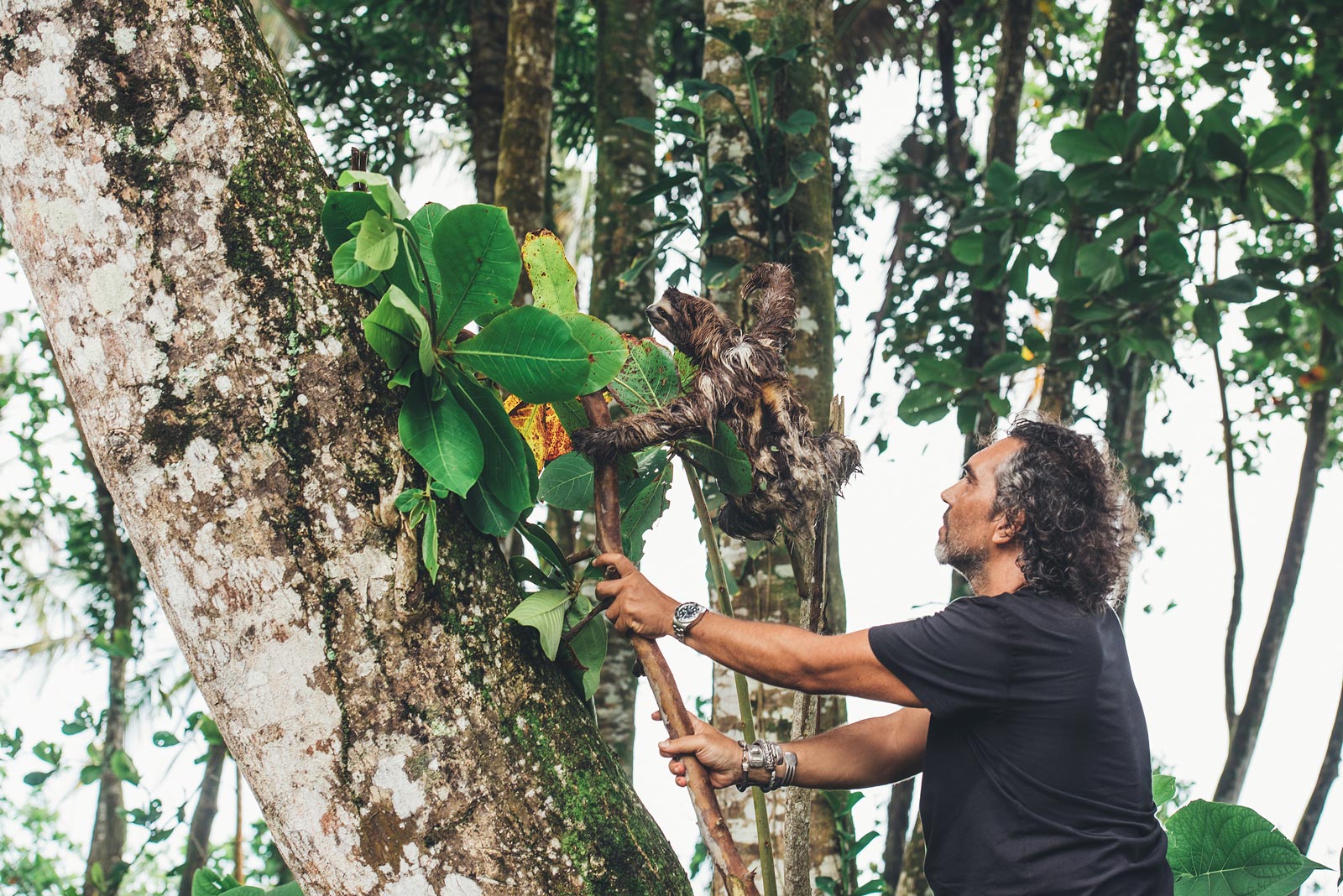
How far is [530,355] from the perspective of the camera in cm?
122

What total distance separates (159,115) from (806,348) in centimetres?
168

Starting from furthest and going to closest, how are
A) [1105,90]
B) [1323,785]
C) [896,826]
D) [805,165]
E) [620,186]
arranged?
1. [896,826]
2. [1323,785]
3. [1105,90]
4. [620,186]
5. [805,165]

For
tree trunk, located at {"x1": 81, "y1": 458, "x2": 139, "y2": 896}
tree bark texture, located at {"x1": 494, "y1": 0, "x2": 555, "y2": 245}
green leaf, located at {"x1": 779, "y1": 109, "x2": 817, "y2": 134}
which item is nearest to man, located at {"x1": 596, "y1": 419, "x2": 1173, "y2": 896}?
green leaf, located at {"x1": 779, "y1": 109, "x2": 817, "y2": 134}

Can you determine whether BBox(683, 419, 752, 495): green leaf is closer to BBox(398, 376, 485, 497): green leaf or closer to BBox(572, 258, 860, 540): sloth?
BBox(572, 258, 860, 540): sloth

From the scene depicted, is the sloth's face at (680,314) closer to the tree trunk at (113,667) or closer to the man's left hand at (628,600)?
the man's left hand at (628,600)

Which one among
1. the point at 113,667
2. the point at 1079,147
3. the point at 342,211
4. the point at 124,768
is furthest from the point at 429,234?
the point at 113,667

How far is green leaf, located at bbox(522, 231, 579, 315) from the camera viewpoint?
1426 mm

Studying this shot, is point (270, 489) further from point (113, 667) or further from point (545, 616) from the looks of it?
point (113, 667)

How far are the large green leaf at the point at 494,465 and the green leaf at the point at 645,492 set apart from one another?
28 centimetres

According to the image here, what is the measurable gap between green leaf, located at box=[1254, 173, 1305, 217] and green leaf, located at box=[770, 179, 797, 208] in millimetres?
1649

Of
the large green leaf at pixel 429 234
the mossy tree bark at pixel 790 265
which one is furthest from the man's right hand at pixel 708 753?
the mossy tree bark at pixel 790 265

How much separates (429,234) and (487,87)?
4.59 metres

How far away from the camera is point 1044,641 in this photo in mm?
1631

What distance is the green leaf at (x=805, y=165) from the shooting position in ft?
8.44
